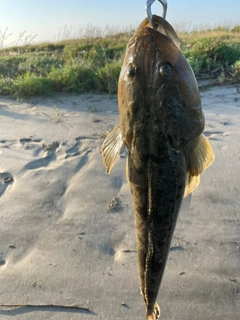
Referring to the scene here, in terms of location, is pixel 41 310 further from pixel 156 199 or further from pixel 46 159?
pixel 46 159

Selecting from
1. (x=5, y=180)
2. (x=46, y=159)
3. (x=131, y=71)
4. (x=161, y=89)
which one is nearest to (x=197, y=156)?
(x=161, y=89)

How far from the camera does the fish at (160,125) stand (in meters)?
1.72

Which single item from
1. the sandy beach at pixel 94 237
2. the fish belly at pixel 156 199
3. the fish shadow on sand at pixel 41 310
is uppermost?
the fish belly at pixel 156 199

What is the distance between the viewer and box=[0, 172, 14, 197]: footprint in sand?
5.00 metres

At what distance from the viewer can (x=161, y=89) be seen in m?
1.73

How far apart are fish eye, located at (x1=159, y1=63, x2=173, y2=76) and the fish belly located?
0.32m

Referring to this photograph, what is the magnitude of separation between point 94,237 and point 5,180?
168 cm

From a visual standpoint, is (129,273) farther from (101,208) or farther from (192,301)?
(101,208)

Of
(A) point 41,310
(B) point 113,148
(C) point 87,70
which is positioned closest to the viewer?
(B) point 113,148

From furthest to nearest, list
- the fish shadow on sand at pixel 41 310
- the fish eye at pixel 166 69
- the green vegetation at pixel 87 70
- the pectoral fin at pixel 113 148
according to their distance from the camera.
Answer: the green vegetation at pixel 87 70, the fish shadow on sand at pixel 41 310, the pectoral fin at pixel 113 148, the fish eye at pixel 166 69

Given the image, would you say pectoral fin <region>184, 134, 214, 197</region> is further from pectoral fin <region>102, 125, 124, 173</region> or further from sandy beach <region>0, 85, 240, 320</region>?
sandy beach <region>0, 85, 240, 320</region>

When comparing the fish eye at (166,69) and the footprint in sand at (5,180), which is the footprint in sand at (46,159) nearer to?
the footprint in sand at (5,180)

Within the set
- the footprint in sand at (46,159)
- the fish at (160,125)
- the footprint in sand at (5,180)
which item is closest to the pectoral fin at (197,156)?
the fish at (160,125)

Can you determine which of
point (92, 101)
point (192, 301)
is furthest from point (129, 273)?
point (92, 101)
